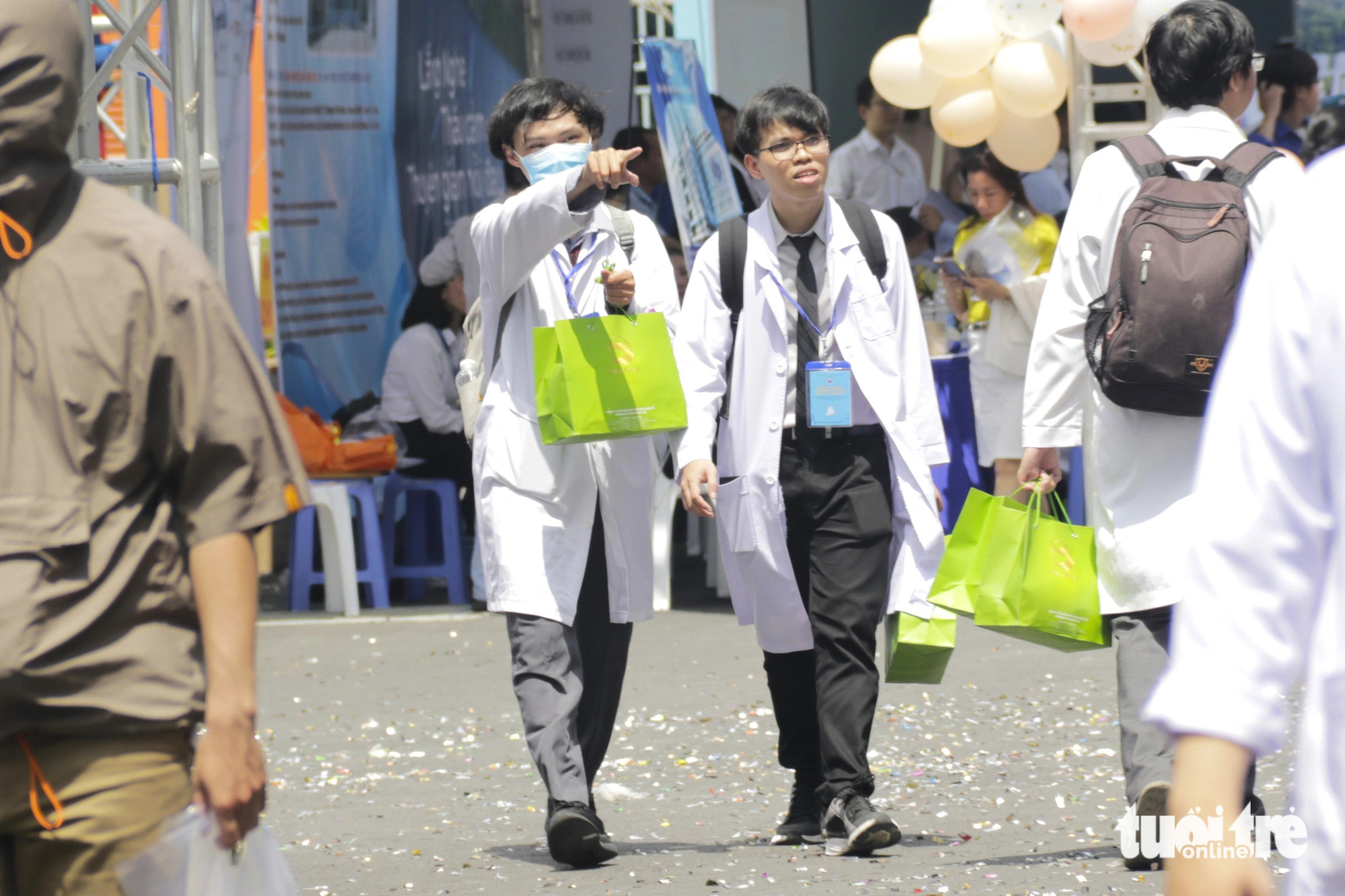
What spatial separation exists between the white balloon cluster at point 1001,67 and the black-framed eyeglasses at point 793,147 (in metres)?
3.99

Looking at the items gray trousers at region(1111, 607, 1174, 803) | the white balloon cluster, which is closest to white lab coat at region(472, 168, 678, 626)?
gray trousers at region(1111, 607, 1174, 803)

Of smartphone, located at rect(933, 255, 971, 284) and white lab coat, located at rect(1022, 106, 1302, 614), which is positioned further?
smartphone, located at rect(933, 255, 971, 284)

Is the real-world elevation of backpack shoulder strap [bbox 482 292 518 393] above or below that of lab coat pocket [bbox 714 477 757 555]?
above

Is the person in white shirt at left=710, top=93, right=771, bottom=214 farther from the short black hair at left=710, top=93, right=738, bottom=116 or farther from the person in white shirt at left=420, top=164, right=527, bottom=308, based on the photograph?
the person in white shirt at left=420, top=164, right=527, bottom=308

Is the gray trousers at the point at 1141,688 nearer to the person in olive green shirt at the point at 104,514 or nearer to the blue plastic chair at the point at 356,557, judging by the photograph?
the person in olive green shirt at the point at 104,514

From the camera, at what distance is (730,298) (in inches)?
201

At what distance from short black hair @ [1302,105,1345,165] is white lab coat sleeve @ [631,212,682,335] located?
193 inches

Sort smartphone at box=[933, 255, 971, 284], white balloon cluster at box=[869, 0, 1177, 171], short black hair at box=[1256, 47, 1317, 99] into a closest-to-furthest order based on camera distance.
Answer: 1. white balloon cluster at box=[869, 0, 1177, 171]
2. smartphone at box=[933, 255, 971, 284]
3. short black hair at box=[1256, 47, 1317, 99]

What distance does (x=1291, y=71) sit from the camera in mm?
9883

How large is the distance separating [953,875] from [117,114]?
9.84m

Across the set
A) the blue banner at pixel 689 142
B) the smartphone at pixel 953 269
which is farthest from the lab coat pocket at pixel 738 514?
the smartphone at pixel 953 269

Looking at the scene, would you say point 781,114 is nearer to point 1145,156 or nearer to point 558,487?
point 1145,156

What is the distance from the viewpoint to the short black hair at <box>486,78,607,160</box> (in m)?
4.96

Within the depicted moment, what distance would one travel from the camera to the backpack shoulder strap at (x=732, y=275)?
510 centimetres
